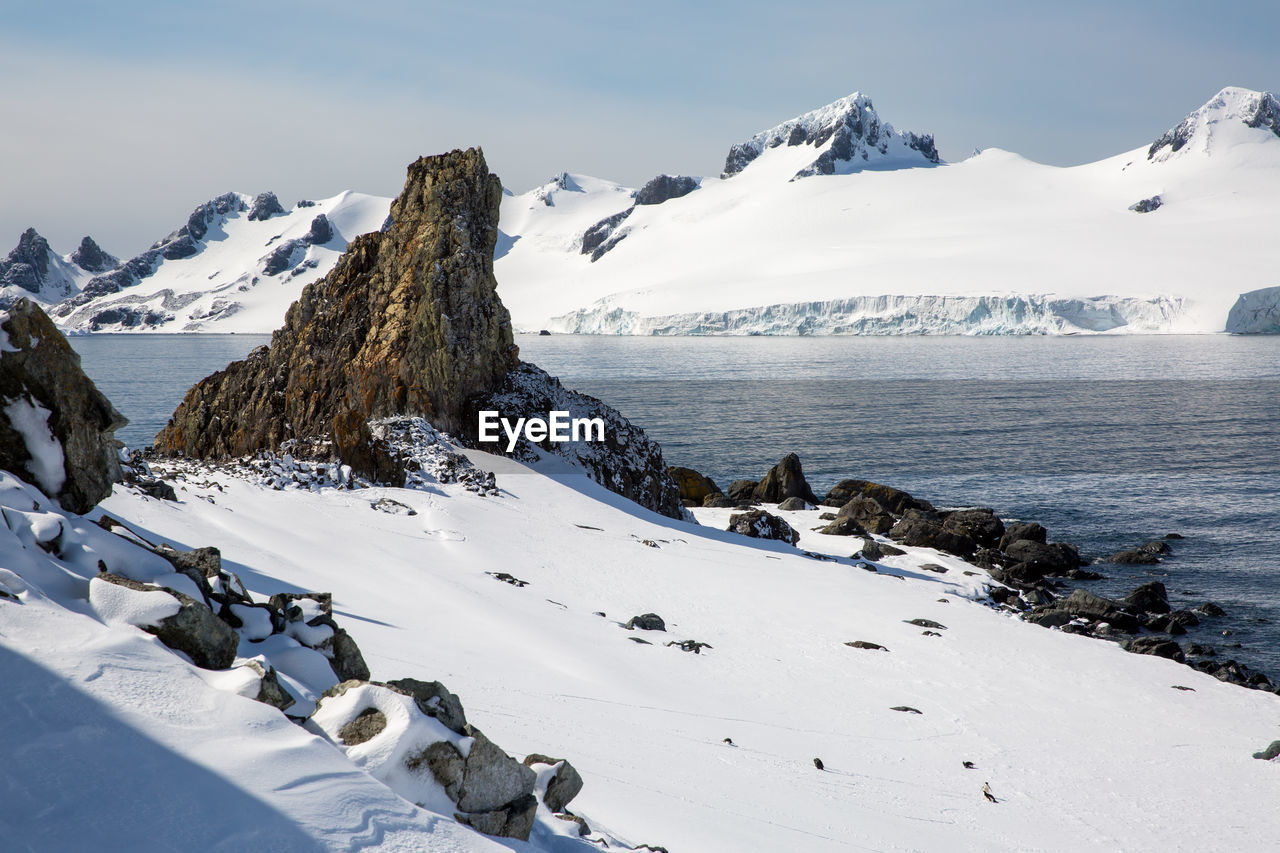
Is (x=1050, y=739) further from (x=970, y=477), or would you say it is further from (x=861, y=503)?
(x=970, y=477)

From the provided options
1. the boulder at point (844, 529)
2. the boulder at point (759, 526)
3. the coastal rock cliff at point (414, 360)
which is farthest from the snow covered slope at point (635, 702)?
the boulder at point (844, 529)

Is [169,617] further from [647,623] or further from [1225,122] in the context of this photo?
[1225,122]

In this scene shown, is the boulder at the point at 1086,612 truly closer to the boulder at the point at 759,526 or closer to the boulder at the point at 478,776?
the boulder at the point at 759,526

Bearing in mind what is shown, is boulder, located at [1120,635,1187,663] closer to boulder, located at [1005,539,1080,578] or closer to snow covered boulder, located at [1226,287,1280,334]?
boulder, located at [1005,539,1080,578]

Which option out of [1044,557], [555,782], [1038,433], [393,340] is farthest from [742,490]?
[555,782]

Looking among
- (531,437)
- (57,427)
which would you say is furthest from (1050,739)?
(531,437)

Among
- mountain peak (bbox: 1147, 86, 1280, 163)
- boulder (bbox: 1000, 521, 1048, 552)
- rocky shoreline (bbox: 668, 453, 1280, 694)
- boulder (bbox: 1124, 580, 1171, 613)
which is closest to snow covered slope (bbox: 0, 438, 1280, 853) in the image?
rocky shoreline (bbox: 668, 453, 1280, 694)

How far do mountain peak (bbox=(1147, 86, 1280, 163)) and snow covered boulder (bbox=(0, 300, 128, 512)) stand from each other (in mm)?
235613

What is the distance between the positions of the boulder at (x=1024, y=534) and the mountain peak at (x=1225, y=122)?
21047cm

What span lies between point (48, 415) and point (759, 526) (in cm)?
1915

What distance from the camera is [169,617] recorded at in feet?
14.5

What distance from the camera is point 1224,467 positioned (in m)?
37.8

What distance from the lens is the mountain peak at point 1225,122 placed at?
631 feet

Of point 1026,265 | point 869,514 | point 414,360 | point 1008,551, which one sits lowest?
point 1008,551
